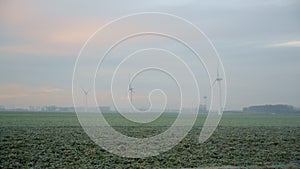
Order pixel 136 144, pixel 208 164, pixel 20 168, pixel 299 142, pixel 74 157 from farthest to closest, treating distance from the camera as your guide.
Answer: pixel 299 142
pixel 136 144
pixel 74 157
pixel 208 164
pixel 20 168

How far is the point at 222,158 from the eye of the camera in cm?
3016

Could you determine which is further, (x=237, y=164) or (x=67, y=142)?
(x=67, y=142)

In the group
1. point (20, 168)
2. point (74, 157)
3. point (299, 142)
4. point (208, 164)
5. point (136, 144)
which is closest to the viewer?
point (20, 168)

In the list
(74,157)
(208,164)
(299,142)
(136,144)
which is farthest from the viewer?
(299,142)

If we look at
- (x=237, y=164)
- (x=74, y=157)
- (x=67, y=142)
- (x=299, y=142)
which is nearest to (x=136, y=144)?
(x=67, y=142)

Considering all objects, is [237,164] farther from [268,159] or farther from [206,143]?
[206,143]

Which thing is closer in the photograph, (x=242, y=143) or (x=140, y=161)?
(x=140, y=161)

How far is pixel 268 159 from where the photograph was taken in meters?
29.6

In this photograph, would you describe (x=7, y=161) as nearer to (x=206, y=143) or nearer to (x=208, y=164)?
(x=208, y=164)

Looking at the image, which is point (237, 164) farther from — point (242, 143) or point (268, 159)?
point (242, 143)

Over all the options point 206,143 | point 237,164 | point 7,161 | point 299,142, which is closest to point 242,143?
point 206,143

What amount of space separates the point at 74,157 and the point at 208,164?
9.03 m

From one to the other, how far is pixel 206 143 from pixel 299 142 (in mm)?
9366

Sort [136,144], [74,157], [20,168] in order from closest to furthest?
1. [20,168]
2. [74,157]
3. [136,144]
